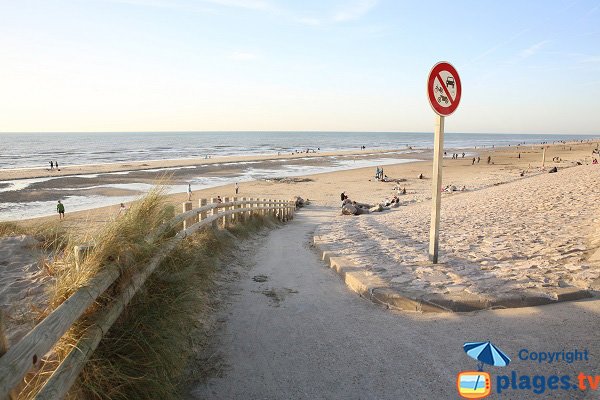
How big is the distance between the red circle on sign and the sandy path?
2.75m

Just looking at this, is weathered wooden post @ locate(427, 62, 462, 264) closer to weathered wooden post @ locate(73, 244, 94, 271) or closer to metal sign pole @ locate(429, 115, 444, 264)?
metal sign pole @ locate(429, 115, 444, 264)

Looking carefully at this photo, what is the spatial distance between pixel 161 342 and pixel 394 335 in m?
2.23

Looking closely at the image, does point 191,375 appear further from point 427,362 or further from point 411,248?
point 411,248

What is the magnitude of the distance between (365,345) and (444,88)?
3631mm

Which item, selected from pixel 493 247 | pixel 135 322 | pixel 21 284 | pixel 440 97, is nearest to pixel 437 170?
pixel 440 97

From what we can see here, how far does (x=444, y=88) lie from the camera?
539 cm

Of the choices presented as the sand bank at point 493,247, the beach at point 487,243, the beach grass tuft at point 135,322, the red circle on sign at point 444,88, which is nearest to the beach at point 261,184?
the beach at point 487,243

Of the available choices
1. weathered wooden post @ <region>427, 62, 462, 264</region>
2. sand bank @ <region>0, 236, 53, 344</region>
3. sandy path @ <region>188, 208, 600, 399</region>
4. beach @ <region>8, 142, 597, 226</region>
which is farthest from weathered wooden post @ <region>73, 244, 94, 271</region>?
beach @ <region>8, 142, 597, 226</region>

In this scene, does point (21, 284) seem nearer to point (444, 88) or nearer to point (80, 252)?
point (80, 252)

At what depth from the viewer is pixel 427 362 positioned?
3.39 m

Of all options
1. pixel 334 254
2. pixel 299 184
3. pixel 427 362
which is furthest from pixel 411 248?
pixel 299 184

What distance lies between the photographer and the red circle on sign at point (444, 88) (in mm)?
5266

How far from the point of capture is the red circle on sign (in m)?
5.27

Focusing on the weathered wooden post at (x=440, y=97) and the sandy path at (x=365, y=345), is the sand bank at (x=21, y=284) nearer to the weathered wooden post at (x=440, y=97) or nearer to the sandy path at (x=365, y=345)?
the sandy path at (x=365, y=345)
